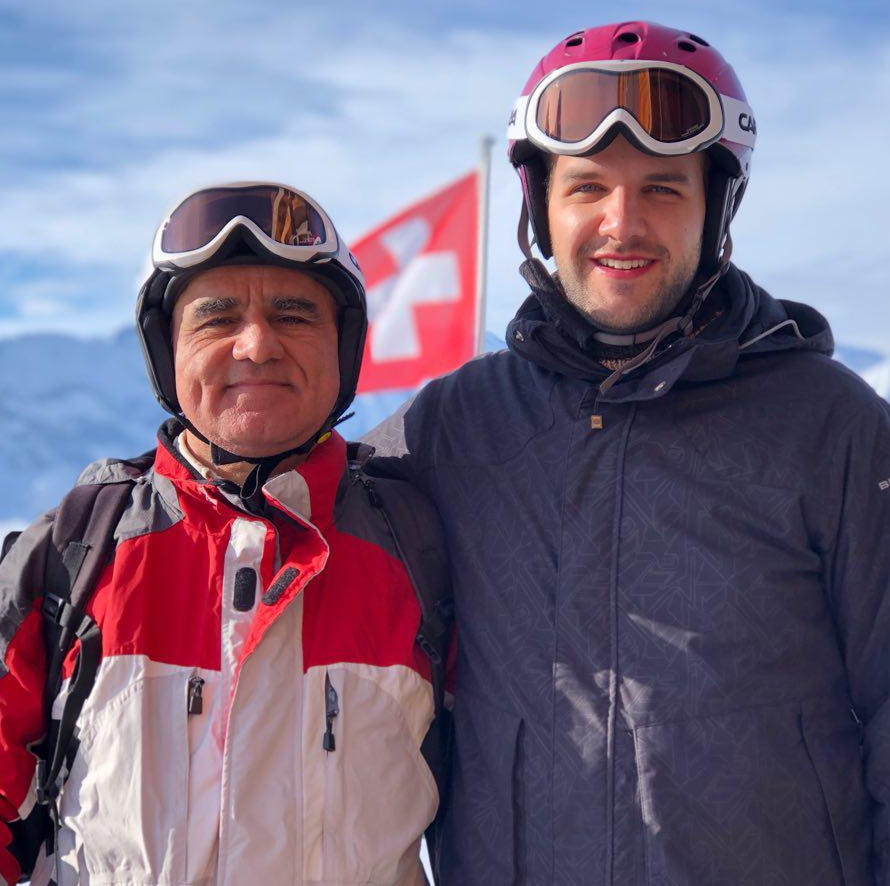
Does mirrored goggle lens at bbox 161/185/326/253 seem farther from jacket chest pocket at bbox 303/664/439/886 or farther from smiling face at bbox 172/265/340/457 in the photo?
jacket chest pocket at bbox 303/664/439/886

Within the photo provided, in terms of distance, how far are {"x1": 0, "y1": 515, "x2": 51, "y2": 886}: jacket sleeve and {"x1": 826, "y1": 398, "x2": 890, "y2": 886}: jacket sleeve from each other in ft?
5.73

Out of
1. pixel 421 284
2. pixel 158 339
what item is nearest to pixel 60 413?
pixel 421 284

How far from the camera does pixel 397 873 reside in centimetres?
250

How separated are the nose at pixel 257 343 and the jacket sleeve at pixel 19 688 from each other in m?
0.62

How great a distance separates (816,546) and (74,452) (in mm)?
40302

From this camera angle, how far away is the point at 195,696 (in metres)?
2.41

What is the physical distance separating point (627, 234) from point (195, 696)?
1.45 m

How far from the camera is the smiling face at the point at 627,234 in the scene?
2.77m

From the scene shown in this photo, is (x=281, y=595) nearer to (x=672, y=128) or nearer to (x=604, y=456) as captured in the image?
(x=604, y=456)

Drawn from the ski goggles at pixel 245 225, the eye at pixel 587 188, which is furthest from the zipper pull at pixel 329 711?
the eye at pixel 587 188

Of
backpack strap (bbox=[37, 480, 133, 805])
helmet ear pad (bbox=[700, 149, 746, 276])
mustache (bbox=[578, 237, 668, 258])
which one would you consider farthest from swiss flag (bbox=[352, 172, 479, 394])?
backpack strap (bbox=[37, 480, 133, 805])

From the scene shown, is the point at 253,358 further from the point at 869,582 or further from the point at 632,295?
the point at 869,582

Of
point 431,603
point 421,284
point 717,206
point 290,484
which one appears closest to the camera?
point 290,484

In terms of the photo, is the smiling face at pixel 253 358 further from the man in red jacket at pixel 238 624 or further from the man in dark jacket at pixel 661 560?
the man in dark jacket at pixel 661 560
